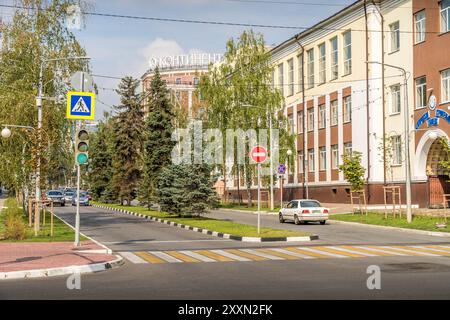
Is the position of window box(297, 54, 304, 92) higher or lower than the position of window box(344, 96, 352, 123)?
higher

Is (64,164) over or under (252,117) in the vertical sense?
under

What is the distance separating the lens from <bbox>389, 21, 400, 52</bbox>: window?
4460 cm

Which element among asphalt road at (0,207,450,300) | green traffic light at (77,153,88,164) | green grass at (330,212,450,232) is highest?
green traffic light at (77,153,88,164)

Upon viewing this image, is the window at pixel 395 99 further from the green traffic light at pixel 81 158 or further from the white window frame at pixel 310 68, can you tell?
the green traffic light at pixel 81 158

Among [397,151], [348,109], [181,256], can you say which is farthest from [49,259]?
[348,109]

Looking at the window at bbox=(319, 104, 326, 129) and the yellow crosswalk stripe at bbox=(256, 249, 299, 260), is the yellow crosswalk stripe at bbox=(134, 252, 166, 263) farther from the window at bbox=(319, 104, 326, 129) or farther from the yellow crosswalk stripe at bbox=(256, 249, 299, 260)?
the window at bbox=(319, 104, 326, 129)

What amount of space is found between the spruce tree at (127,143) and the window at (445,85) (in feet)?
112

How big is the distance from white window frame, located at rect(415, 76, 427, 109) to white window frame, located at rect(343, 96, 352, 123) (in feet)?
28.3

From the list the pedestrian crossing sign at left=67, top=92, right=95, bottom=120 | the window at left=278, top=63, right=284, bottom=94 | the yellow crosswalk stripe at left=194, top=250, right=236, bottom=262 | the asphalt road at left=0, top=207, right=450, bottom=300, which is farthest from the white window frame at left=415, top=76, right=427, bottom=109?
the pedestrian crossing sign at left=67, top=92, right=95, bottom=120

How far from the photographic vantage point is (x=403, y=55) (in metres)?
43.4

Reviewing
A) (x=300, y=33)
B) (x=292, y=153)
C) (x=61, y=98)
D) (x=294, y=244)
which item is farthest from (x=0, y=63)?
(x=300, y=33)
